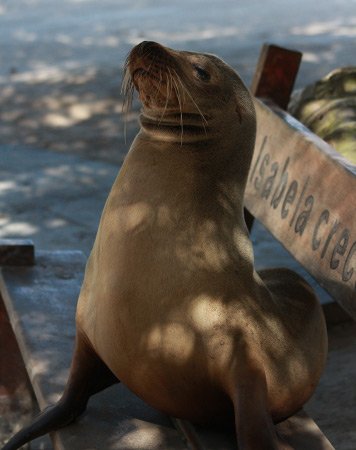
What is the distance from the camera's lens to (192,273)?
2592mm

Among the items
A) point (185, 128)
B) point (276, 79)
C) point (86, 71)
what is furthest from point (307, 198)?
point (86, 71)

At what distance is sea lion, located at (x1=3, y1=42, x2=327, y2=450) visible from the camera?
2582 mm

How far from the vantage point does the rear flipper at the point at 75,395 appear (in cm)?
291

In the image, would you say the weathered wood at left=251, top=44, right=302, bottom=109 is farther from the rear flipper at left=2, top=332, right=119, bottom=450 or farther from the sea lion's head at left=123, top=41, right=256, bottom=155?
the rear flipper at left=2, top=332, right=119, bottom=450

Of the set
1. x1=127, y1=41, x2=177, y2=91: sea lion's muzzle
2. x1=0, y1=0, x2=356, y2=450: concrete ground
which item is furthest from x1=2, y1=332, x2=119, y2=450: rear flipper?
x1=0, y1=0, x2=356, y2=450: concrete ground

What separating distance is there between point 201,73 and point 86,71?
6.38 metres

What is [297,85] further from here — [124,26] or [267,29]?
[124,26]

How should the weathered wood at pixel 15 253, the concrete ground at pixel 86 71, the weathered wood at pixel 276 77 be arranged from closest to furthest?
the weathered wood at pixel 15 253
the weathered wood at pixel 276 77
the concrete ground at pixel 86 71

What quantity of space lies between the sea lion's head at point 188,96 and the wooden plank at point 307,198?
0.74 metres

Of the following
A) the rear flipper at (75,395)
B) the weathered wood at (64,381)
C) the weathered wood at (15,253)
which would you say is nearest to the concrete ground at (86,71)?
the weathered wood at (64,381)

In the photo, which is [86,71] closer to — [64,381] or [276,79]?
[276,79]

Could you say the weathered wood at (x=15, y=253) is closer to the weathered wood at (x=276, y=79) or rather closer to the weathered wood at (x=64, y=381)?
the weathered wood at (x=64, y=381)

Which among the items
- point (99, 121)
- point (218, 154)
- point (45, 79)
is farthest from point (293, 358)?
point (45, 79)

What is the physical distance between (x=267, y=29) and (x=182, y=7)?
2.25m
